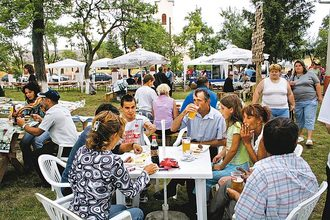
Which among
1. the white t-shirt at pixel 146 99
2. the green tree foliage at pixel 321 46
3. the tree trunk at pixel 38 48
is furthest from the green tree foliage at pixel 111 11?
the green tree foliage at pixel 321 46

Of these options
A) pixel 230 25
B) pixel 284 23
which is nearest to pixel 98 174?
pixel 284 23

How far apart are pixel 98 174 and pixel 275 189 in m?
1.10

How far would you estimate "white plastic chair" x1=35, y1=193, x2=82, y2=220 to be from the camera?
2.06 meters

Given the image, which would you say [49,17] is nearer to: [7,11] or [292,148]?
[7,11]

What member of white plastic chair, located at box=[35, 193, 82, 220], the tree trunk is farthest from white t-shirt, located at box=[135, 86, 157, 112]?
the tree trunk

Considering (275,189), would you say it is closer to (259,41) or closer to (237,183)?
(237,183)

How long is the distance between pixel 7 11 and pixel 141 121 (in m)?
7.71

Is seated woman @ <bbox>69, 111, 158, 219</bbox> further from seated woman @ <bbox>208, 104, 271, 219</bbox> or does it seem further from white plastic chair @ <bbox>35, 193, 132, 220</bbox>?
seated woman @ <bbox>208, 104, 271, 219</bbox>

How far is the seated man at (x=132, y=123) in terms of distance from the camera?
12.5 ft

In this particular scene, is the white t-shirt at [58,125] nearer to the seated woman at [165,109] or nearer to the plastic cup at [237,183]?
the seated woman at [165,109]

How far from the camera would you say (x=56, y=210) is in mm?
2168

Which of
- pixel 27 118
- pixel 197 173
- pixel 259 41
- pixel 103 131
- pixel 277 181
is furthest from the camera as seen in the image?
pixel 259 41

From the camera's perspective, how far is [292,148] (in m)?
2.04

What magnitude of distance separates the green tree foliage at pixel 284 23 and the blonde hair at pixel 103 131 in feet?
75.1
